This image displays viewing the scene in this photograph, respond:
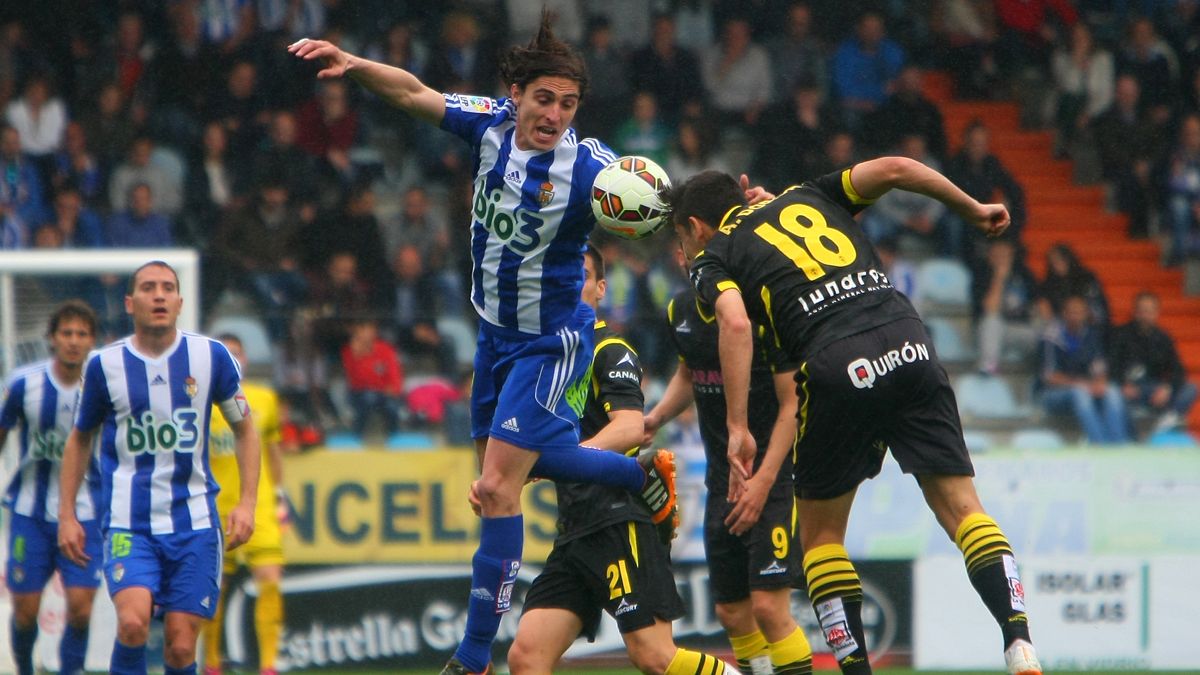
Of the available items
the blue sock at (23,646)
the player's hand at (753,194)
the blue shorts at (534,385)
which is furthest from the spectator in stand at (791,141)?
the blue shorts at (534,385)

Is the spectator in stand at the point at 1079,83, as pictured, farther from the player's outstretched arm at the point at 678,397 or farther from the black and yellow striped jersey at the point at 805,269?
the black and yellow striped jersey at the point at 805,269

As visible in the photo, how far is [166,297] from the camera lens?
721 cm

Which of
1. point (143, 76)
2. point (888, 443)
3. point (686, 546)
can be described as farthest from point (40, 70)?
point (888, 443)

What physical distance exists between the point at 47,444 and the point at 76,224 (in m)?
4.84

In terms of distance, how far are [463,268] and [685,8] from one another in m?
4.51

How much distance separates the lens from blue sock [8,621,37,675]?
8.79 metres

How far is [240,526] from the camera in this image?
23.2 feet

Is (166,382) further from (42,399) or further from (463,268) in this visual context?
(463,268)

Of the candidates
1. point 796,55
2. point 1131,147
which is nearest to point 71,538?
point 796,55

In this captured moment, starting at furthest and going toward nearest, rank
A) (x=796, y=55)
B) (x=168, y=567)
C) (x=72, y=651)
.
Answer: (x=796, y=55)
(x=72, y=651)
(x=168, y=567)

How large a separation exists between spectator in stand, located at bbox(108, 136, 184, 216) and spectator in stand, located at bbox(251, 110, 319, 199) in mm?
710

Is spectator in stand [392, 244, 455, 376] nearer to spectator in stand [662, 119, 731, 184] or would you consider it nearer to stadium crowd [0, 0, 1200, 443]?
stadium crowd [0, 0, 1200, 443]

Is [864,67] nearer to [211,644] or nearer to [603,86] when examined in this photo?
[603,86]

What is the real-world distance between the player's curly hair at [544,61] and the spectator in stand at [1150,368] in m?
7.71
